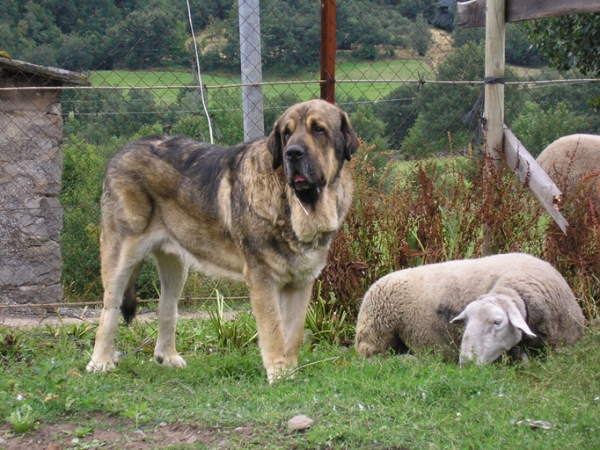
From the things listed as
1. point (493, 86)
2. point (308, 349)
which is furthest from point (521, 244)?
point (308, 349)

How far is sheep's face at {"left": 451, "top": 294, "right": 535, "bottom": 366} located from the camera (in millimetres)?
5352

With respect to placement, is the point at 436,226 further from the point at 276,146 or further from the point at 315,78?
the point at 276,146

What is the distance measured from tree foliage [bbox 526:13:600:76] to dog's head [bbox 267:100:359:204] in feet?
13.8

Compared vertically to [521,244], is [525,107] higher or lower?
higher

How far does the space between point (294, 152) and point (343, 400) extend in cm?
166

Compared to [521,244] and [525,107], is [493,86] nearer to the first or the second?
[521,244]

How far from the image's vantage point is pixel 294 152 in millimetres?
4887

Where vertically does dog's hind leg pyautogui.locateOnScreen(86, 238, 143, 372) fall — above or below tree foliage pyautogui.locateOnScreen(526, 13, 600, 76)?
below

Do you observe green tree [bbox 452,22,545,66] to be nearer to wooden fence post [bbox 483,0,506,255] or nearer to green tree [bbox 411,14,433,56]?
green tree [bbox 411,14,433,56]

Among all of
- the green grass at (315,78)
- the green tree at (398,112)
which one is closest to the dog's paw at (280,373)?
the green grass at (315,78)

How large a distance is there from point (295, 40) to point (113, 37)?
238cm

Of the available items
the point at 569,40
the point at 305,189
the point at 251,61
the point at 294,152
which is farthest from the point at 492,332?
the point at 569,40

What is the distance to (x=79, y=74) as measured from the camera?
9.45 meters

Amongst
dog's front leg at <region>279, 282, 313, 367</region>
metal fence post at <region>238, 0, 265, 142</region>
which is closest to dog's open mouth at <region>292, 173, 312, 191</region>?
dog's front leg at <region>279, 282, 313, 367</region>
